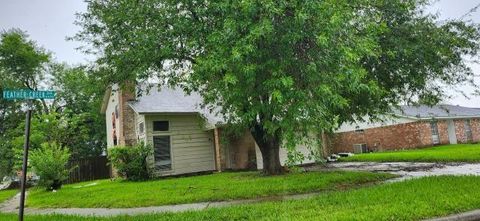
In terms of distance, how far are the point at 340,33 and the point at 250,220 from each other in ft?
16.0

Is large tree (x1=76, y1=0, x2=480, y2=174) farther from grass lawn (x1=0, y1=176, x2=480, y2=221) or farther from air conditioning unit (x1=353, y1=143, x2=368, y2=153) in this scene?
air conditioning unit (x1=353, y1=143, x2=368, y2=153)

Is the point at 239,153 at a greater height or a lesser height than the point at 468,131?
lesser

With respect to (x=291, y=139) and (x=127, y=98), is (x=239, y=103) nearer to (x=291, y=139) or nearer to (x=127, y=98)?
(x=291, y=139)

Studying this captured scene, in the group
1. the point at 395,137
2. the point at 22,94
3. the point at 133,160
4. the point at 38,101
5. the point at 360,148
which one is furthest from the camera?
the point at 38,101

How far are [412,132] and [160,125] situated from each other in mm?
18158

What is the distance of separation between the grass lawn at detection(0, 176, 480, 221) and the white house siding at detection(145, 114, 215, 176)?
36.0ft

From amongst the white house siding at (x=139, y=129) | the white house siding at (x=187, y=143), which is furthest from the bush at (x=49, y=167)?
the white house siding at (x=187, y=143)

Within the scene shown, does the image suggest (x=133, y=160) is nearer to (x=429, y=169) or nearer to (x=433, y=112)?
(x=429, y=169)

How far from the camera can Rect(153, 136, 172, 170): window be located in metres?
19.0

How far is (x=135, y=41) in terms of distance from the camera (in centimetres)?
1100

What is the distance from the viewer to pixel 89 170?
2436cm

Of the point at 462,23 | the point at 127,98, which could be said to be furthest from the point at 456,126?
the point at 127,98

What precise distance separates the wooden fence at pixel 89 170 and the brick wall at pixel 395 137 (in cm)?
1527

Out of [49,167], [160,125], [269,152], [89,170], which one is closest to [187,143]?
[160,125]
